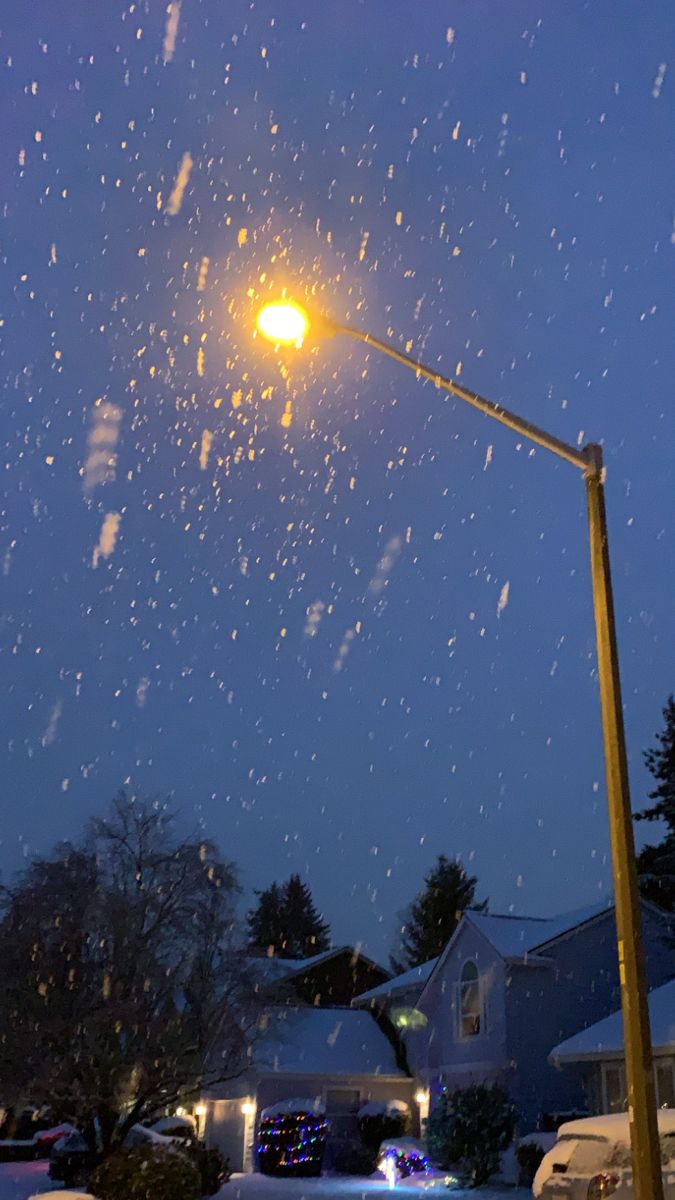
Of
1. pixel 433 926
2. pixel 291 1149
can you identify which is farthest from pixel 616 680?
pixel 433 926

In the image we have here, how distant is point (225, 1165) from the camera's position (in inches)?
1034

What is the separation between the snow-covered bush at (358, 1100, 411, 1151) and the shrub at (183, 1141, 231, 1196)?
923cm

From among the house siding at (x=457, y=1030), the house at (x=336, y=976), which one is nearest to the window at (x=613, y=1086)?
the house siding at (x=457, y=1030)

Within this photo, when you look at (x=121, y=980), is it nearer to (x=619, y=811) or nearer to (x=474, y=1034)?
(x=474, y=1034)

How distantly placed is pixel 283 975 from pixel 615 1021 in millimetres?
8369

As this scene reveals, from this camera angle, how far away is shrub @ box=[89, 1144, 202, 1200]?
819 inches

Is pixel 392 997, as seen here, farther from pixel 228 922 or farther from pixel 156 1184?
pixel 156 1184

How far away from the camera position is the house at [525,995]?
30641mm

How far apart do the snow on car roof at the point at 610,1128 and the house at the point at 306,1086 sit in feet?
62.7

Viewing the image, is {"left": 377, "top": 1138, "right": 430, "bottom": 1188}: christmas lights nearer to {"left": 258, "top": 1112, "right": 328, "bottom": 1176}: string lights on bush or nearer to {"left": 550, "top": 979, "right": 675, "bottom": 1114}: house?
{"left": 258, "top": 1112, "right": 328, "bottom": 1176}: string lights on bush

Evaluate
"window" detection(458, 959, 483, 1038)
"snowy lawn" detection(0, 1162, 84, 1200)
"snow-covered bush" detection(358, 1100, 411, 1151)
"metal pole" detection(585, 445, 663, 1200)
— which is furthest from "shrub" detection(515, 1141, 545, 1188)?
"metal pole" detection(585, 445, 663, 1200)

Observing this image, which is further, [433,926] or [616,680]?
[433,926]

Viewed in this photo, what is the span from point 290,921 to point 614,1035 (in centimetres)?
6637

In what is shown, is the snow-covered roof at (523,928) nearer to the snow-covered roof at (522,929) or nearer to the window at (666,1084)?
the snow-covered roof at (522,929)
